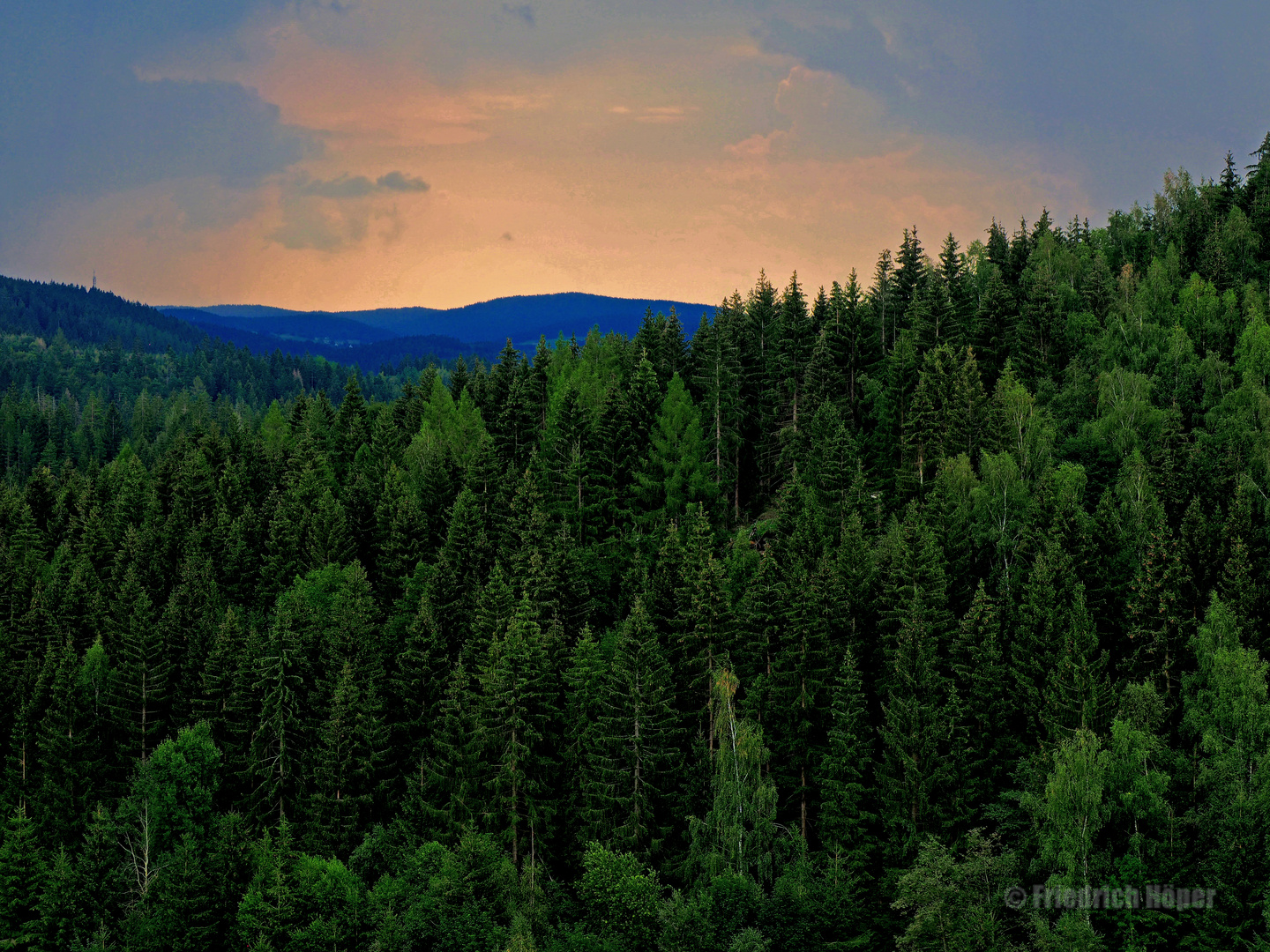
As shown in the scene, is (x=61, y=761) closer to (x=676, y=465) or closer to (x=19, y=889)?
(x=19, y=889)

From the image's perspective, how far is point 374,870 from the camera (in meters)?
67.1

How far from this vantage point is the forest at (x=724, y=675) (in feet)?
186

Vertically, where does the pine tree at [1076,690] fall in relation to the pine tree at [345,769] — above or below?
above

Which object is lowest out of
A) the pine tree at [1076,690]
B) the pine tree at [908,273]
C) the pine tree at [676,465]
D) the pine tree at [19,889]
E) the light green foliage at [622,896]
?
the pine tree at [19,889]

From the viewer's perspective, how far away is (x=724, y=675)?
207 feet

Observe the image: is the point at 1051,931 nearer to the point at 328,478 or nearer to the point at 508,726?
the point at 508,726

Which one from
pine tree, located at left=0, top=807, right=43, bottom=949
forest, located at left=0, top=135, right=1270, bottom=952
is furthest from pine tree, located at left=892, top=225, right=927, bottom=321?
pine tree, located at left=0, top=807, right=43, bottom=949

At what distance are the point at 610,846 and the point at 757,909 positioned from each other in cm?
1053

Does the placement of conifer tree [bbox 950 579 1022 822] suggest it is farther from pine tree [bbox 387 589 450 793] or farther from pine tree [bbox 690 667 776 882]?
pine tree [bbox 387 589 450 793]

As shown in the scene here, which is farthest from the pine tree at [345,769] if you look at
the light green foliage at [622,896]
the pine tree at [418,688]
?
the light green foliage at [622,896]

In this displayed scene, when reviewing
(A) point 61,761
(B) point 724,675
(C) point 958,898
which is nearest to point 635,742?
(B) point 724,675

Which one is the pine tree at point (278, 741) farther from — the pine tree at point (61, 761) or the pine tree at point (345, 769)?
the pine tree at point (61, 761)

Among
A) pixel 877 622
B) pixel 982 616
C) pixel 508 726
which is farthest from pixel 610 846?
pixel 982 616

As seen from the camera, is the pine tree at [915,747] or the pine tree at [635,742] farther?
the pine tree at [635,742]
